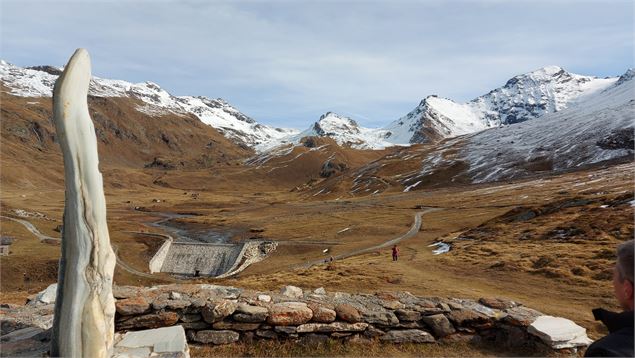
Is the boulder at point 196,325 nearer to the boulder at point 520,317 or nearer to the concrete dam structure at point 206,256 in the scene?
the boulder at point 520,317

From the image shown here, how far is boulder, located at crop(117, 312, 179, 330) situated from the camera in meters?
12.8

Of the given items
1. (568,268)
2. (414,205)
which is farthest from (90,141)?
(414,205)

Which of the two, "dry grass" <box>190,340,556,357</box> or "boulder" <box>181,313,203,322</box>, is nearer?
"dry grass" <box>190,340,556,357</box>

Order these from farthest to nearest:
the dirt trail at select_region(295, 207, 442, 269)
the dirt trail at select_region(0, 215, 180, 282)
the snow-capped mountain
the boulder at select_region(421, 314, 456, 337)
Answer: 1. the snow-capped mountain
2. the dirt trail at select_region(0, 215, 180, 282)
3. the dirt trail at select_region(295, 207, 442, 269)
4. the boulder at select_region(421, 314, 456, 337)

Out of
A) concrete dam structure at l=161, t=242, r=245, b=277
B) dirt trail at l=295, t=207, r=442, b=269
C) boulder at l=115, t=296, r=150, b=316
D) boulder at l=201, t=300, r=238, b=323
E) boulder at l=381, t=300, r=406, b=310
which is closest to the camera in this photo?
boulder at l=115, t=296, r=150, b=316

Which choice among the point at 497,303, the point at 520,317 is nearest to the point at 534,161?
the point at 497,303

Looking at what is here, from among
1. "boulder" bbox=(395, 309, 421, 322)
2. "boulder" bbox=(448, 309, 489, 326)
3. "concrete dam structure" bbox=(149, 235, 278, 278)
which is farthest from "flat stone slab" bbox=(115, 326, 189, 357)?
"concrete dam structure" bbox=(149, 235, 278, 278)

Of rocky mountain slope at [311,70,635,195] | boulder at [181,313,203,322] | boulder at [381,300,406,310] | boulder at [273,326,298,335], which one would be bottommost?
boulder at [273,326,298,335]

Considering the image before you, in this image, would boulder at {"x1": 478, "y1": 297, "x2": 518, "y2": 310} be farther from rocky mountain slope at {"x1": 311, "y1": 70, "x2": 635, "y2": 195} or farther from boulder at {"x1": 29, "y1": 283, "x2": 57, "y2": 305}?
rocky mountain slope at {"x1": 311, "y1": 70, "x2": 635, "y2": 195}

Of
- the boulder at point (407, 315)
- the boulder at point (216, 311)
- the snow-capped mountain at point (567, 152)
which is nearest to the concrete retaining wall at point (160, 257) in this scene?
the boulder at point (216, 311)

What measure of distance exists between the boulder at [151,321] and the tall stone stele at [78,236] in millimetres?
4267

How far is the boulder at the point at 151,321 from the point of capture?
41.9 ft

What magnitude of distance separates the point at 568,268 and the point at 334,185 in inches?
6749

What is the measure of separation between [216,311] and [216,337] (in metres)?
0.85
